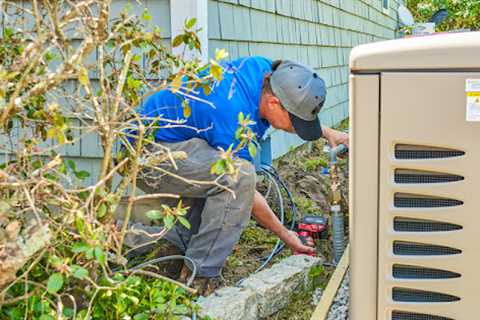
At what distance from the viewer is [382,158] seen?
66.2 inches

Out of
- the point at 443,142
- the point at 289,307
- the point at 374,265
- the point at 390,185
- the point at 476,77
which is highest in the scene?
the point at 476,77

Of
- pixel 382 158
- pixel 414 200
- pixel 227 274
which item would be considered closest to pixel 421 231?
pixel 414 200

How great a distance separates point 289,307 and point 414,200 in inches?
52.0

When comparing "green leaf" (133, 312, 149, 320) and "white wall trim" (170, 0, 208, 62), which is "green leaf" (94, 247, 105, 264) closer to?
"green leaf" (133, 312, 149, 320)

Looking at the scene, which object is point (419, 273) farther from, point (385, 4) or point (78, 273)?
point (385, 4)

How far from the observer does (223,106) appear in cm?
268

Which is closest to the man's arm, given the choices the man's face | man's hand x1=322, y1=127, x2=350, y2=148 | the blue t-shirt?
the blue t-shirt

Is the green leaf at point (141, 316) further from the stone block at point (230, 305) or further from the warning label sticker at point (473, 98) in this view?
the warning label sticker at point (473, 98)

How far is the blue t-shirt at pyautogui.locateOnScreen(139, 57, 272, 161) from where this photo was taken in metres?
2.68

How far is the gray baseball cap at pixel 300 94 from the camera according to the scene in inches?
106

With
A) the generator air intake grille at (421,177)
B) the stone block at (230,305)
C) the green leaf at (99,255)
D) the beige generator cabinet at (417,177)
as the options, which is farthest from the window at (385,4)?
the green leaf at (99,255)

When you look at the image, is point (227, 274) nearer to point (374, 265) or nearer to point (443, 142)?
point (374, 265)

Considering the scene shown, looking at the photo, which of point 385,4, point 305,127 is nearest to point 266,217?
point 305,127

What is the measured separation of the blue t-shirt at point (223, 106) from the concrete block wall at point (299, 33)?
2.68ft
